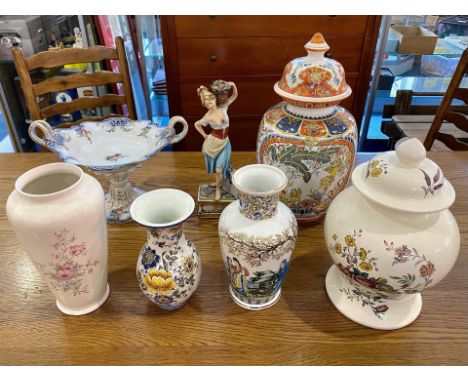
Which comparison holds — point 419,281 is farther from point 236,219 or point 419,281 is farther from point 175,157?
point 175,157

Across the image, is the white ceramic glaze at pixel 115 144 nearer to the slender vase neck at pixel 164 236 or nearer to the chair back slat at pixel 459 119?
the slender vase neck at pixel 164 236

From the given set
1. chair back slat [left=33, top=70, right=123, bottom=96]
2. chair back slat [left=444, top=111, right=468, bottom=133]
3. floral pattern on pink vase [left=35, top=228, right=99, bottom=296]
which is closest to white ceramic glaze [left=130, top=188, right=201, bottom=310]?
floral pattern on pink vase [left=35, top=228, right=99, bottom=296]

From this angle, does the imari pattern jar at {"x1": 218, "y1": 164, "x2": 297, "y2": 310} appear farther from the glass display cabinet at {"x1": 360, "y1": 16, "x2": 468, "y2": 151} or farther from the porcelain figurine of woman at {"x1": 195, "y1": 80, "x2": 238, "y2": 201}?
the glass display cabinet at {"x1": 360, "y1": 16, "x2": 468, "y2": 151}

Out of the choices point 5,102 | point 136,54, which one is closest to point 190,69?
point 136,54

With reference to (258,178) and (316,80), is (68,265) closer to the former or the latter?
(258,178)

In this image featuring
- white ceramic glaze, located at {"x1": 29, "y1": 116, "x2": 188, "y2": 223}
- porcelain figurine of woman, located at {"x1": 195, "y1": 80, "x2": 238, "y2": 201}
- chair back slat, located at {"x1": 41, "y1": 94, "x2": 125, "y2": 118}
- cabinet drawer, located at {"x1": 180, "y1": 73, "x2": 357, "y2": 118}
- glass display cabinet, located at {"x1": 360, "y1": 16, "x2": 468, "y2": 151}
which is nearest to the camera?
porcelain figurine of woman, located at {"x1": 195, "y1": 80, "x2": 238, "y2": 201}

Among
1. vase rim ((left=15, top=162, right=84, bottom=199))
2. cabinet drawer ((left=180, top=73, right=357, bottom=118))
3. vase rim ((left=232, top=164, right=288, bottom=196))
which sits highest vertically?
vase rim ((left=15, top=162, right=84, bottom=199))

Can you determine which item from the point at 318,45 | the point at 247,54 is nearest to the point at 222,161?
the point at 318,45

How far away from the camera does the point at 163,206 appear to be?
764mm

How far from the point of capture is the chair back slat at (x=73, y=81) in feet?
4.37

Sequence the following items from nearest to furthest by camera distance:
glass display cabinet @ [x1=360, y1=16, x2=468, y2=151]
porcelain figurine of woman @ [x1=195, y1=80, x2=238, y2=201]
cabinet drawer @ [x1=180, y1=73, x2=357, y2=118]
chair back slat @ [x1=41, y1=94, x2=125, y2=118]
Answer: porcelain figurine of woman @ [x1=195, y1=80, x2=238, y2=201], chair back slat @ [x1=41, y1=94, x2=125, y2=118], cabinet drawer @ [x1=180, y1=73, x2=357, y2=118], glass display cabinet @ [x1=360, y1=16, x2=468, y2=151]

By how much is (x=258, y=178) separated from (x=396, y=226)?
0.86 feet

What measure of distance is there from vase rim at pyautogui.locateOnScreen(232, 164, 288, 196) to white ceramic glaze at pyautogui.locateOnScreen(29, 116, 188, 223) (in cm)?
31

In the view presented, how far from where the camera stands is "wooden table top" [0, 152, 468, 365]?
72 centimetres
